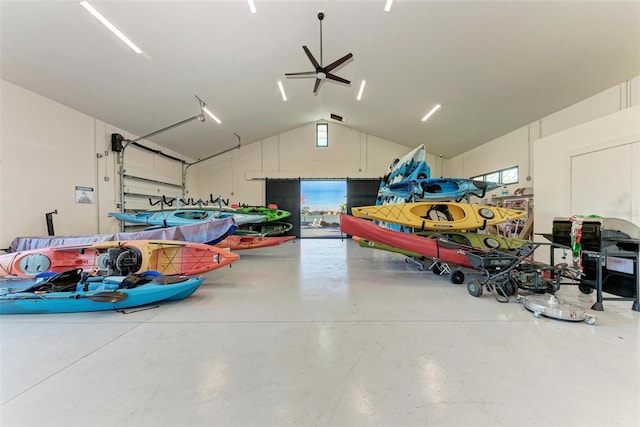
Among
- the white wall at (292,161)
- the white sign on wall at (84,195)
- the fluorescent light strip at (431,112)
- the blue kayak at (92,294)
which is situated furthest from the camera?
the white wall at (292,161)

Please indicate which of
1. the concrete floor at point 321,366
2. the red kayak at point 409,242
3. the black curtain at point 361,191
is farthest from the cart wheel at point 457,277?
the black curtain at point 361,191

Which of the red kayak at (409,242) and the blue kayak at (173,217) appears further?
the blue kayak at (173,217)

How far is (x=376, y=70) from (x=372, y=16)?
5.84ft

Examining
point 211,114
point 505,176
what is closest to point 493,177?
point 505,176

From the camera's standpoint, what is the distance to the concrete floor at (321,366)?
1.33 metres

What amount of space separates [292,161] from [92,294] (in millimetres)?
9894

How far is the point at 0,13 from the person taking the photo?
3445 millimetres

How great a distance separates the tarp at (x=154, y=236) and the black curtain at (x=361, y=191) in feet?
25.7

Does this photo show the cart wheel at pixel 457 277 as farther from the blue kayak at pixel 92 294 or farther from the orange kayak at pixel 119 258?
the blue kayak at pixel 92 294

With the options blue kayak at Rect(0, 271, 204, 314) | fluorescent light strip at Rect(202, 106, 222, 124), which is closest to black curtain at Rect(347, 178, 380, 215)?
fluorescent light strip at Rect(202, 106, 222, 124)

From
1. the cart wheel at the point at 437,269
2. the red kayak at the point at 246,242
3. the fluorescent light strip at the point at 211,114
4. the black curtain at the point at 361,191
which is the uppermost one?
the fluorescent light strip at the point at 211,114

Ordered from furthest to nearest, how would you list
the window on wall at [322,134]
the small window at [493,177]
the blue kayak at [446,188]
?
1. the window on wall at [322,134]
2. the small window at [493,177]
3. the blue kayak at [446,188]

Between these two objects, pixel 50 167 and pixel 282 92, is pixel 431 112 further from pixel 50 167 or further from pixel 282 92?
pixel 50 167

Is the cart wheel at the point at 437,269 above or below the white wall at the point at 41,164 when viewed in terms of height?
below
